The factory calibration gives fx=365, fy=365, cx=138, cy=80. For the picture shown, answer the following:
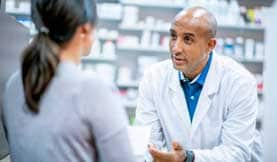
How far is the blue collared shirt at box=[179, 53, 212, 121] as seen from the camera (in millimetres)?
1581

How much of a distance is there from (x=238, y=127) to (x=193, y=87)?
0.86 ft

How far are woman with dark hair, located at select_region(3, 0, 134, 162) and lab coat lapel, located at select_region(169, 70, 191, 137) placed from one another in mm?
803

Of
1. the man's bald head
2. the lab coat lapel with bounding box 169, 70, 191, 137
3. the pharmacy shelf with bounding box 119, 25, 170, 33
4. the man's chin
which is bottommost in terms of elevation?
the lab coat lapel with bounding box 169, 70, 191, 137

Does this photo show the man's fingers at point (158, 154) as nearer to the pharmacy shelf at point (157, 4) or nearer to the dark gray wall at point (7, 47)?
the dark gray wall at point (7, 47)

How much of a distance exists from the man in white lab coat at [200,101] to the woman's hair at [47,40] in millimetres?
804

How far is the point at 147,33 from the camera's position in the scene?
446 centimetres

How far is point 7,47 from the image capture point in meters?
1.23

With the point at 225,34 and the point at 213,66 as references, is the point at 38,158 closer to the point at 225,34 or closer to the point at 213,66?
the point at 213,66

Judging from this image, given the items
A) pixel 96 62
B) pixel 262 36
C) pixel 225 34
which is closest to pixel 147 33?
pixel 96 62

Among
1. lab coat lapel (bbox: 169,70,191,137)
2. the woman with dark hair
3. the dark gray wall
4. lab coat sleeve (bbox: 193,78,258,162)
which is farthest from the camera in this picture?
lab coat lapel (bbox: 169,70,191,137)

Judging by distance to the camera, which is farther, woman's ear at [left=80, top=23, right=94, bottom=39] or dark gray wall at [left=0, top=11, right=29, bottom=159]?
dark gray wall at [left=0, top=11, right=29, bottom=159]

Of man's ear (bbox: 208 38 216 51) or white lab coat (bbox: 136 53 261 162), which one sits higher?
man's ear (bbox: 208 38 216 51)

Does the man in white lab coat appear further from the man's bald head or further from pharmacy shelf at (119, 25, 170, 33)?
pharmacy shelf at (119, 25, 170, 33)

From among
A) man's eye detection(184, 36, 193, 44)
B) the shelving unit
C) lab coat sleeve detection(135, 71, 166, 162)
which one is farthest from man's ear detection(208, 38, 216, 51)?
the shelving unit
